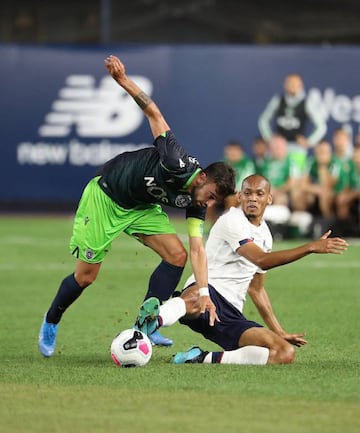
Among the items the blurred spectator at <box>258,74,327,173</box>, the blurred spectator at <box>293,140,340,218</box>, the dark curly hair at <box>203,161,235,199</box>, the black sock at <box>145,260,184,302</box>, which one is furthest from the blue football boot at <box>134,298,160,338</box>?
the blurred spectator at <box>258,74,327,173</box>

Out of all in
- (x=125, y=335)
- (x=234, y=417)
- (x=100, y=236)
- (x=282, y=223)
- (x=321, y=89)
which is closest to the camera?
(x=234, y=417)

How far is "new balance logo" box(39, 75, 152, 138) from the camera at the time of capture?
2292 cm

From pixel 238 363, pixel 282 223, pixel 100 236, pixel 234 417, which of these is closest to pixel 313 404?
pixel 234 417

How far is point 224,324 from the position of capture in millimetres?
8789

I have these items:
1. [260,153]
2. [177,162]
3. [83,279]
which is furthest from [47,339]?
[260,153]

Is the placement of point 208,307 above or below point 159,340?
above

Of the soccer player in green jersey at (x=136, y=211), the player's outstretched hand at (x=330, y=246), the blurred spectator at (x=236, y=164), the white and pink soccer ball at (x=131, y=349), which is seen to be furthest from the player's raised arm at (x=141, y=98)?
the blurred spectator at (x=236, y=164)

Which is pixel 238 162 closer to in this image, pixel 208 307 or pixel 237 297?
pixel 237 297

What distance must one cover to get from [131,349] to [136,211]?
149cm

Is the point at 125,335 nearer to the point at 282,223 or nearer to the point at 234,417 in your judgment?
the point at 234,417

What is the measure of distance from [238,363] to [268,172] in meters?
12.0

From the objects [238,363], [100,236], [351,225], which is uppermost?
[100,236]

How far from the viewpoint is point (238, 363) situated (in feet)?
28.2

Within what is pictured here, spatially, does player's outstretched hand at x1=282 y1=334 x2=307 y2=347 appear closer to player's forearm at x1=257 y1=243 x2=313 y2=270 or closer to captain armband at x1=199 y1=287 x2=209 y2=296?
player's forearm at x1=257 y1=243 x2=313 y2=270
